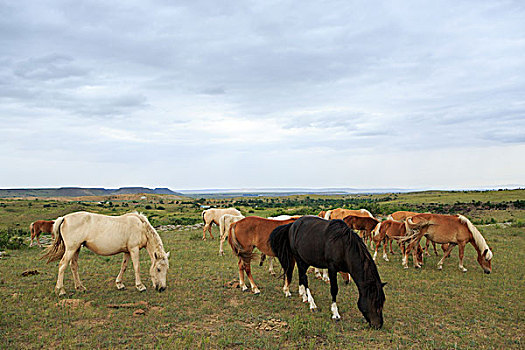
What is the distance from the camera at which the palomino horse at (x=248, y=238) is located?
8641 millimetres

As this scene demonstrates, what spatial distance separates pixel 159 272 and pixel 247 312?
2.82 metres

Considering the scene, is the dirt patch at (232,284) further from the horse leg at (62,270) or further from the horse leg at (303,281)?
the horse leg at (62,270)

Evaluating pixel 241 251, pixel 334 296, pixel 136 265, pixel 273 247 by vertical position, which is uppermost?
pixel 273 247

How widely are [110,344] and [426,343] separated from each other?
18.0 feet

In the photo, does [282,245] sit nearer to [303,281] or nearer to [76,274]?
[303,281]

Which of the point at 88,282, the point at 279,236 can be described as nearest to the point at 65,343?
the point at 88,282

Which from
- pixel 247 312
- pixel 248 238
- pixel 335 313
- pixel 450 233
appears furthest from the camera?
pixel 450 233

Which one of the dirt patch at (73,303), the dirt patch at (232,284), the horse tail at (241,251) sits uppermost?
the horse tail at (241,251)

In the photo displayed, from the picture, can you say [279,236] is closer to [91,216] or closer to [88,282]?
[91,216]

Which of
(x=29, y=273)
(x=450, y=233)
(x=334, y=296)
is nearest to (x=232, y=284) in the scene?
(x=334, y=296)

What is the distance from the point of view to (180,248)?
49.9 feet

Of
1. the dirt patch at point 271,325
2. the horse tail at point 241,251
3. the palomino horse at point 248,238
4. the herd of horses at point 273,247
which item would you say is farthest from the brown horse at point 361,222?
the dirt patch at point 271,325

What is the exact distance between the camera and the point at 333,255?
6664mm

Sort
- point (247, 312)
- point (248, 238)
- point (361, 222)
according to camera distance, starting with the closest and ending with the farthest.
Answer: point (247, 312)
point (248, 238)
point (361, 222)
